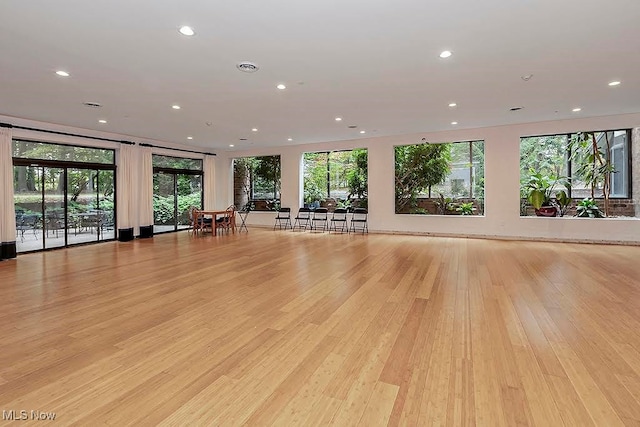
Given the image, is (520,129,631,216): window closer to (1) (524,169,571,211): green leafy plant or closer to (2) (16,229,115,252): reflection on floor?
(1) (524,169,571,211): green leafy plant

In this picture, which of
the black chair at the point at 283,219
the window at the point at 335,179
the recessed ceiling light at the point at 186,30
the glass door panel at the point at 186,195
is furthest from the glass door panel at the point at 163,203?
the recessed ceiling light at the point at 186,30

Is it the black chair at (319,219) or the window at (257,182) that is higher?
the window at (257,182)

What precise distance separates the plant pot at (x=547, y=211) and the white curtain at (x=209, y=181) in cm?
988

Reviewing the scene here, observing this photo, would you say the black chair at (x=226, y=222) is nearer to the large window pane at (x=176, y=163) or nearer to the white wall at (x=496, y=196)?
the large window pane at (x=176, y=163)

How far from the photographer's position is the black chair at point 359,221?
32.5ft

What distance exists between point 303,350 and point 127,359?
1.25 m

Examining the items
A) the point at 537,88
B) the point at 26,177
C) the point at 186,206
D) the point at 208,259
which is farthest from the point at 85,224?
the point at 537,88

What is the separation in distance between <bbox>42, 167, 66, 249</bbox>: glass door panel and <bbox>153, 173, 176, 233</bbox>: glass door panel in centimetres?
253

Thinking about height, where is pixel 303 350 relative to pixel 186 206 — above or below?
below

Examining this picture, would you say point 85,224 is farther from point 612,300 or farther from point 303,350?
point 612,300

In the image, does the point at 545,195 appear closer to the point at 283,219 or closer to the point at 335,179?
the point at 335,179

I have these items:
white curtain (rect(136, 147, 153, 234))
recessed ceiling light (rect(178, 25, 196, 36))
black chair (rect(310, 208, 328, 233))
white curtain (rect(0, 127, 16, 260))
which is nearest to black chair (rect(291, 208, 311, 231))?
black chair (rect(310, 208, 328, 233))

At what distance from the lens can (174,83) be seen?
483 cm

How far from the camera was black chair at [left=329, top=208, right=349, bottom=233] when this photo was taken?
10242mm
